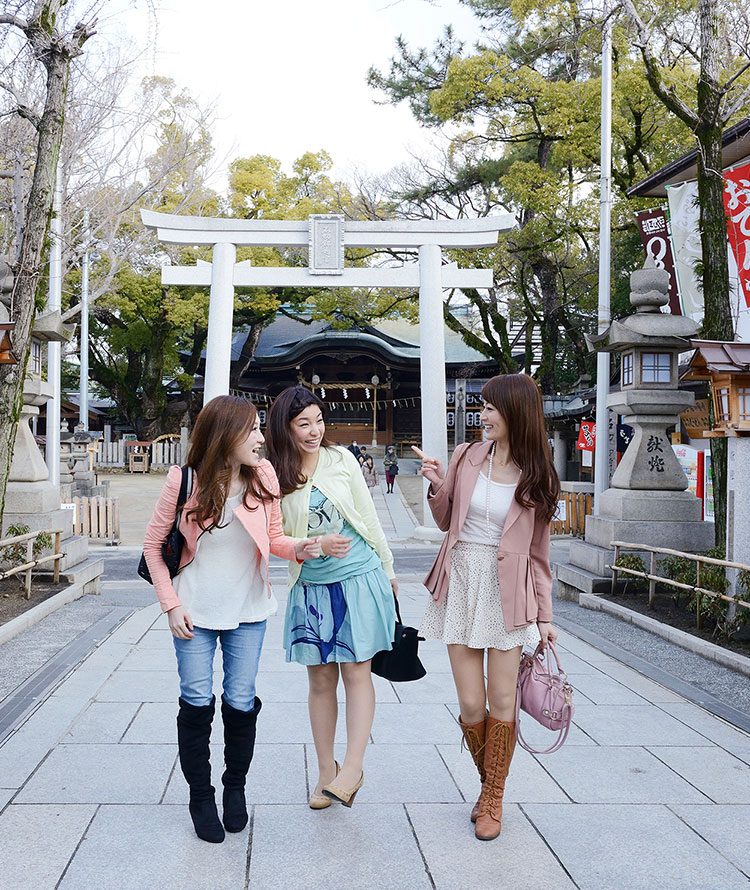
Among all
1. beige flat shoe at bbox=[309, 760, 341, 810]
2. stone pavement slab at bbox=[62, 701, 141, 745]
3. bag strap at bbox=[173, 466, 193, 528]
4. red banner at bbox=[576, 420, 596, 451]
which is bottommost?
stone pavement slab at bbox=[62, 701, 141, 745]

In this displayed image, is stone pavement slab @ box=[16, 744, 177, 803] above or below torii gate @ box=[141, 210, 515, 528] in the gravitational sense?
below

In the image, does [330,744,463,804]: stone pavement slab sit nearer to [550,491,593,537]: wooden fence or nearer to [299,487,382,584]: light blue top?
[299,487,382,584]: light blue top

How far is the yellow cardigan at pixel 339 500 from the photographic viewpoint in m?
3.02

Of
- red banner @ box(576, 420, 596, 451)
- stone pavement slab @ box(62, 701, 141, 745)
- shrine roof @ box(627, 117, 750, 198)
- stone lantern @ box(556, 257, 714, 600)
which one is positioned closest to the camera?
stone pavement slab @ box(62, 701, 141, 745)

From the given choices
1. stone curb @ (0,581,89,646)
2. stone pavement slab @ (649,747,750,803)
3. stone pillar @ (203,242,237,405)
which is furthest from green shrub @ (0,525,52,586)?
stone pillar @ (203,242,237,405)

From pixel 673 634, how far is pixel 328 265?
32.2 ft

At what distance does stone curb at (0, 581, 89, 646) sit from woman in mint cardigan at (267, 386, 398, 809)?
3711mm

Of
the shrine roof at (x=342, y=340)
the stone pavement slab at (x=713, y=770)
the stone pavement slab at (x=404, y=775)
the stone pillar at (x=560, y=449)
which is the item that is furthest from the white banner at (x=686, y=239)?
the shrine roof at (x=342, y=340)

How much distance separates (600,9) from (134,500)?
16.7 meters

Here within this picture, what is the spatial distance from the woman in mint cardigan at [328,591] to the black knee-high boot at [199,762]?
40cm

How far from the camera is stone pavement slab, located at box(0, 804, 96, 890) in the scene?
2.52m

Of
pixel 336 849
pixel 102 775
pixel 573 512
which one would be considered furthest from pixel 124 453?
pixel 336 849

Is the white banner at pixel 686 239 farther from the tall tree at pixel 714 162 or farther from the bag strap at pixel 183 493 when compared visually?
the bag strap at pixel 183 493

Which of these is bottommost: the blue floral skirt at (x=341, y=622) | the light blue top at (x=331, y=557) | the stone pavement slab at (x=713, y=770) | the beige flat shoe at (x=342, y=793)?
the stone pavement slab at (x=713, y=770)
